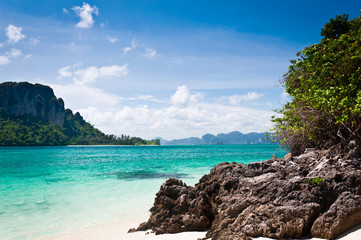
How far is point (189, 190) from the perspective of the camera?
22.1 feet

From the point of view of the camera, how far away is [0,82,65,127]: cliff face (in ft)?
447

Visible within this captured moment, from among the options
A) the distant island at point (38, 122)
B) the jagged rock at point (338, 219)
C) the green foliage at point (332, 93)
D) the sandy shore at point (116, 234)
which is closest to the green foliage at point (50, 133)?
the distant island at point (38, 122)

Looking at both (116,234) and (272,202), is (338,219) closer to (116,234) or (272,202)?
(272,202)

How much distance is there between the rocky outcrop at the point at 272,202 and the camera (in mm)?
4621

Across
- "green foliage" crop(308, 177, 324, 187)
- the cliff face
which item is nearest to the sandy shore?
"green foliage" crop(308, 177, 324, 187)

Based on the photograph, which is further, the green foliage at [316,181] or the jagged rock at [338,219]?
the green foliage at [316,181]

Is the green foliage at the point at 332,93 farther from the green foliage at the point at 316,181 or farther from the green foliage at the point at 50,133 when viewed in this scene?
the green foliage at the point at 50,133

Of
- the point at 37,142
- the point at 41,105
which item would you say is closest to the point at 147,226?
the point at 37,142

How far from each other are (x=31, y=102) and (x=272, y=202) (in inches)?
6769

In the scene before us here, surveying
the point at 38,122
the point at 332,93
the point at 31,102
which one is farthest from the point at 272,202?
the point at 31,102

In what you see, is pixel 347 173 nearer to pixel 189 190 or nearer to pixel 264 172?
pixel 264 172

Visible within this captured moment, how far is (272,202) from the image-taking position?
517 cm

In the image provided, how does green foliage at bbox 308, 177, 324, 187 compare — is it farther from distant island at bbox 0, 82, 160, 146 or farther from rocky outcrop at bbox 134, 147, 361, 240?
distant island at bbox 0, 82, 160, 146

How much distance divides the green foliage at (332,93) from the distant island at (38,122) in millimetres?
131738
